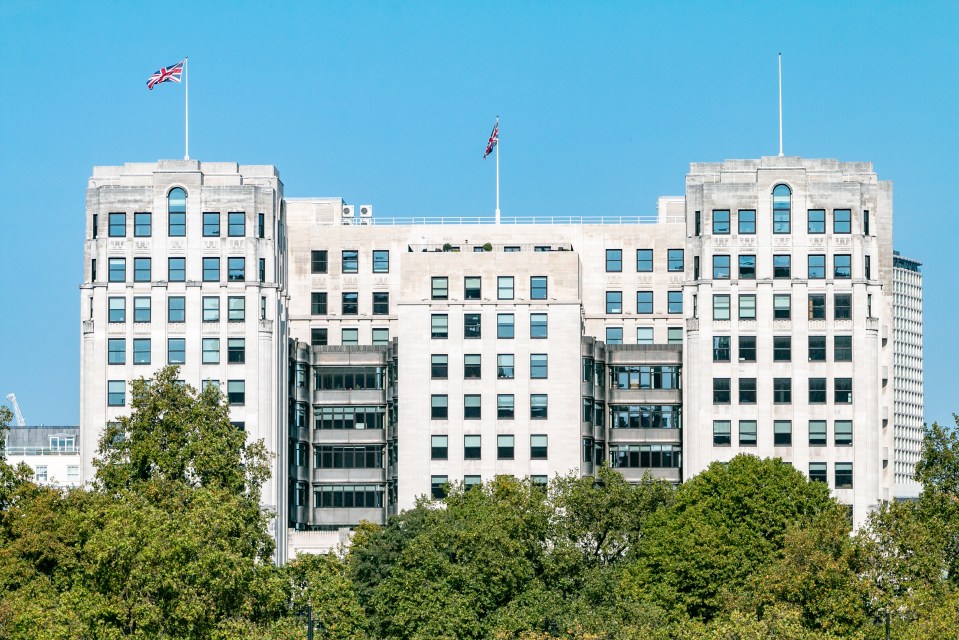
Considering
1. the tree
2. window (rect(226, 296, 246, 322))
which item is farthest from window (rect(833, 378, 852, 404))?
window (rect(226, 296, 246, 322))

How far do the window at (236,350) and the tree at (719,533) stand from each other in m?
41.3

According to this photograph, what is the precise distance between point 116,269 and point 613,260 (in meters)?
45.7

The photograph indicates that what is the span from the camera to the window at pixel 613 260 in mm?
180625

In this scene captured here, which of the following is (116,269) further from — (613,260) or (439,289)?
(613,260)

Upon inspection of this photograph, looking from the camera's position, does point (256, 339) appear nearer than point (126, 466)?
No

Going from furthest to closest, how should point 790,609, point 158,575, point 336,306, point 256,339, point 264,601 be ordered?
1. point 336,306
2. point 256,339
3. point 790,609
4. point 264,601
5. point 158,575

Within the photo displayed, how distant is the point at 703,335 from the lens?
547 ft

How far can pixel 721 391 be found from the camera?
16600cm

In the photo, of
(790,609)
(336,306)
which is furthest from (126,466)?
(336,306)

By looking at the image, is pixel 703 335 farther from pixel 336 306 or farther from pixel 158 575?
pixel 158 575

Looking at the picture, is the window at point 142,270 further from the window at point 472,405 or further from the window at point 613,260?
the window at point 613,260

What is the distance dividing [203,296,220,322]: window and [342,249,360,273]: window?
1718 centimetres

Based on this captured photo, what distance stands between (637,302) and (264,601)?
3103 inches

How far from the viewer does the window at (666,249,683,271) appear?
18038 centimetres
